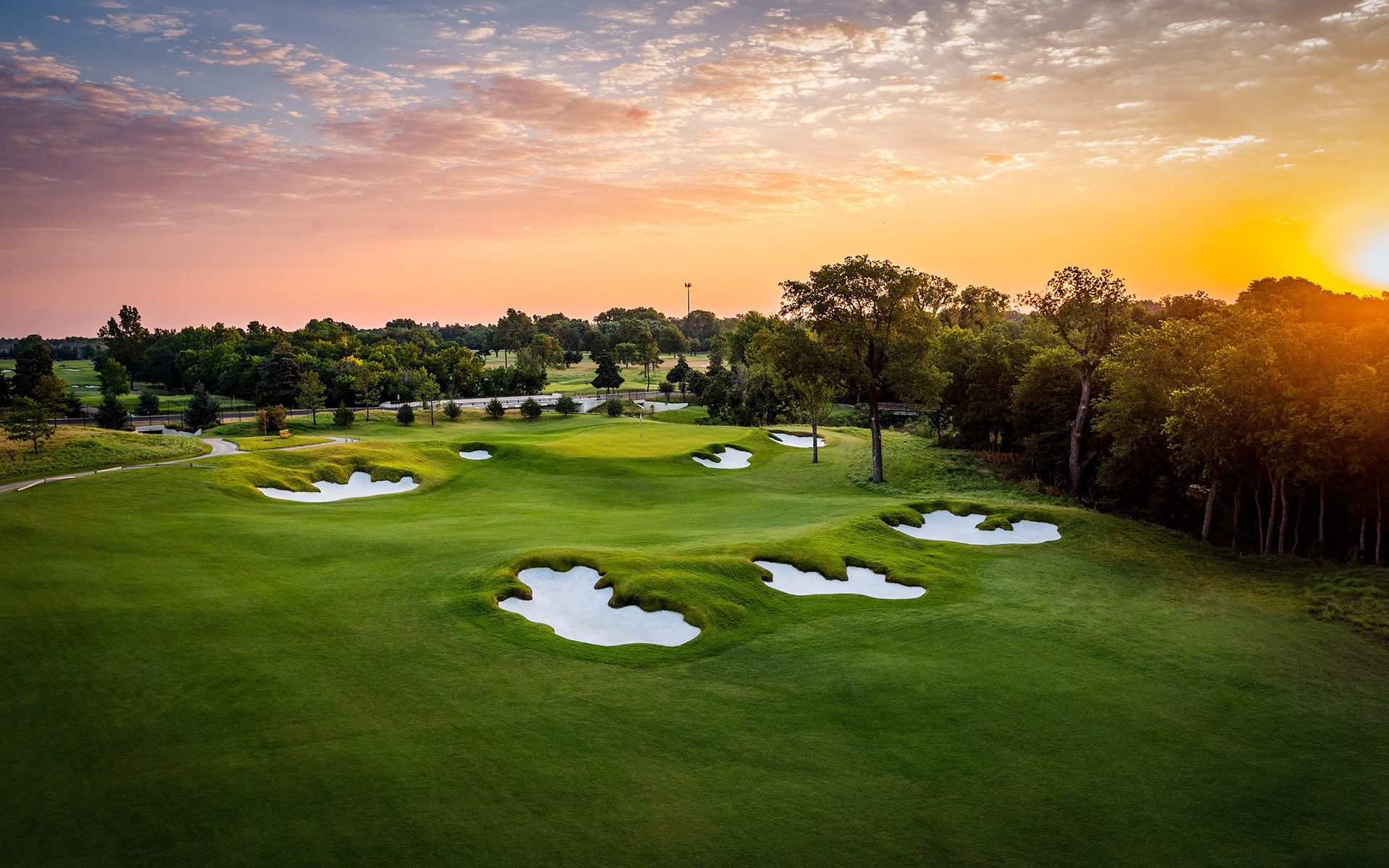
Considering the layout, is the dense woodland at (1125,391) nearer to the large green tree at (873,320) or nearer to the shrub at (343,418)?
the large green tree at (873,320)

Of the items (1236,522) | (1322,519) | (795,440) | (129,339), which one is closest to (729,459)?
(795,440)

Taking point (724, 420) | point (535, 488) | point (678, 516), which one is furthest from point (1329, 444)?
point (724, 420)

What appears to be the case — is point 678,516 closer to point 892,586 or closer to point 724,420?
point 892,586

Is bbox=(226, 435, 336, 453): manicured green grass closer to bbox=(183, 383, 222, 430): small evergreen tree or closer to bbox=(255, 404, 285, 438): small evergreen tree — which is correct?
bbox=(255, 404, 285, 438): small evergreen tree

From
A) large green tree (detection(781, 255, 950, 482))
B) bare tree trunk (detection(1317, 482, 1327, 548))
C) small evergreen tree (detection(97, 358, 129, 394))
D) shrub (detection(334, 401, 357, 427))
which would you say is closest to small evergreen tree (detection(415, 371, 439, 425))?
shrub (detection(334, 401, 357, 427))

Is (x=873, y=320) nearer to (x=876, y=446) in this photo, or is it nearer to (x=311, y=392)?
(x=876, y=446)

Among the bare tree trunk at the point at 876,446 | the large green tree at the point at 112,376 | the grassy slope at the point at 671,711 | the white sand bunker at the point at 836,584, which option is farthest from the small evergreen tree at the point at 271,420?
the white sand bunker at the point at 836,584
